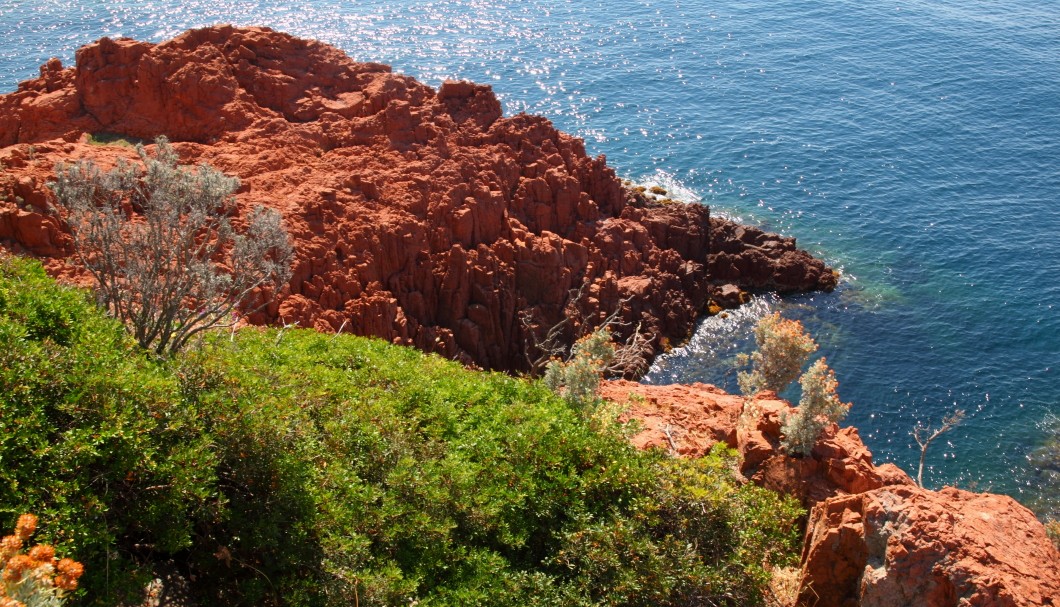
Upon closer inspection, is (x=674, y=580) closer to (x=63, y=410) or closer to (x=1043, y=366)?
(x=63, y=410)

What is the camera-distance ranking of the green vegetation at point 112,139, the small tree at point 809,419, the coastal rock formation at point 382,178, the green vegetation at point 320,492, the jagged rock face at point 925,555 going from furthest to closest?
the green vegetation at point 112,139 → the coastal rock formation at point 382,178 → the small tree at point 809,419 → the jagged rock face at point 925,555 → the green vegetation at point 320,492

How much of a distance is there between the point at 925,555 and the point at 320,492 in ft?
29.2

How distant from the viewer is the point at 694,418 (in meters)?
21.7

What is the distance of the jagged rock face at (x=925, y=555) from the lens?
1177cm

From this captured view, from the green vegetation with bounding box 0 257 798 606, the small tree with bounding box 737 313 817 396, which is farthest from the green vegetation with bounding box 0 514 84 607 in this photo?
the small tree with bounding box 737 313 817 396

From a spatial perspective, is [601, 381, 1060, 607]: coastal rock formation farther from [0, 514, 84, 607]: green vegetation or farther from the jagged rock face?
[0, 514, 84, 607]: green vegetation

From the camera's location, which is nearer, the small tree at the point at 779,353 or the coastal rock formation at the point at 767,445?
the coastal rock formation at the point at 767,445

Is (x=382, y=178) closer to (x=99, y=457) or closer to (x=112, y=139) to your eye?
(x=112, y=139)

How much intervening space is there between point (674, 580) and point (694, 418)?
34.2ft

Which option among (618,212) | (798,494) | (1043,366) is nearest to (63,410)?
(798,494)

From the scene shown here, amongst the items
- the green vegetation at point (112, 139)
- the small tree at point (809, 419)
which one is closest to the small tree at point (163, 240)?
the small tree at point (809, 419)

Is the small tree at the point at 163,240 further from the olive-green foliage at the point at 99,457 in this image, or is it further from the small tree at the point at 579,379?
the small tree at the point at 579,379

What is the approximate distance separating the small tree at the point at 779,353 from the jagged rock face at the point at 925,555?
10041 millimetres

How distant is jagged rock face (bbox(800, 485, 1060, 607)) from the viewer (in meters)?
11.8
